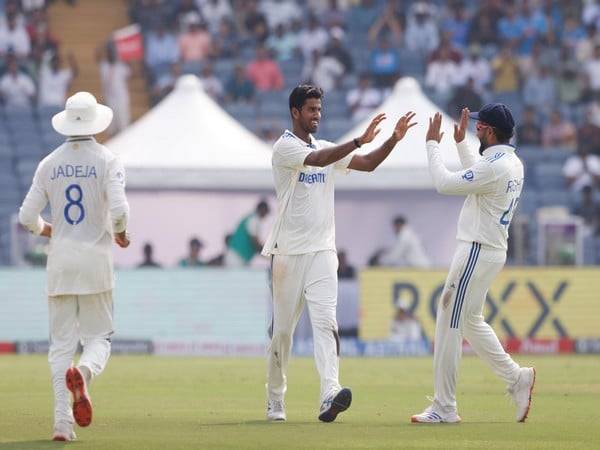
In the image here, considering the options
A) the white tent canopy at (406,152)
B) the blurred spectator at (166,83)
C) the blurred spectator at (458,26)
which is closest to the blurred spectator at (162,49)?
the blurred spectator at (166,83)

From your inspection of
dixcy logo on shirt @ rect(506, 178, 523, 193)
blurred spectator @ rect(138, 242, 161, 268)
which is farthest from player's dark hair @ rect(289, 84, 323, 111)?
blurred spectator @ rect(138, 242, 161, 268)

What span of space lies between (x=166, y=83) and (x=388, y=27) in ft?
15.0

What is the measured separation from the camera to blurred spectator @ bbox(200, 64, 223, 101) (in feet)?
103

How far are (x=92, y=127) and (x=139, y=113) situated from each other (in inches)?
858

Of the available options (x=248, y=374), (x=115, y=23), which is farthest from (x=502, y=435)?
(x=115, y=23)

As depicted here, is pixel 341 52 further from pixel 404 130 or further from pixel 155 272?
pixel 404 130

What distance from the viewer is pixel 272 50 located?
32.7 metres

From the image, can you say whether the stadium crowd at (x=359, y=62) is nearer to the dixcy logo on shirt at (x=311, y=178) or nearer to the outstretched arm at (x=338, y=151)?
the dixcy logo on shirt at (x=311, y=178)

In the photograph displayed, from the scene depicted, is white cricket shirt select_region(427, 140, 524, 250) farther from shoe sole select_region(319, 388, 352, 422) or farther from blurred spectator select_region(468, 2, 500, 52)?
blurred spectator select_region(468, 2, 500, 52)

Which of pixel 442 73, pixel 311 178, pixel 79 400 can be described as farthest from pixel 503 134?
pixel 442 73

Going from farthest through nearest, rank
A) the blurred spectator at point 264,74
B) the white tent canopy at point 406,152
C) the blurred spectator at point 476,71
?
the blurred spectator at point 476,71 → the blurred spectator at point 264,74 → the white tent canopy at point 406,152

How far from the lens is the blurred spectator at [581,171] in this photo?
29.5 m

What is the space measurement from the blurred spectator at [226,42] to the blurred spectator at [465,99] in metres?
4.68

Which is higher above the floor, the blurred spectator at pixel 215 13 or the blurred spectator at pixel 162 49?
the blurred spectator at pixel 215 13
